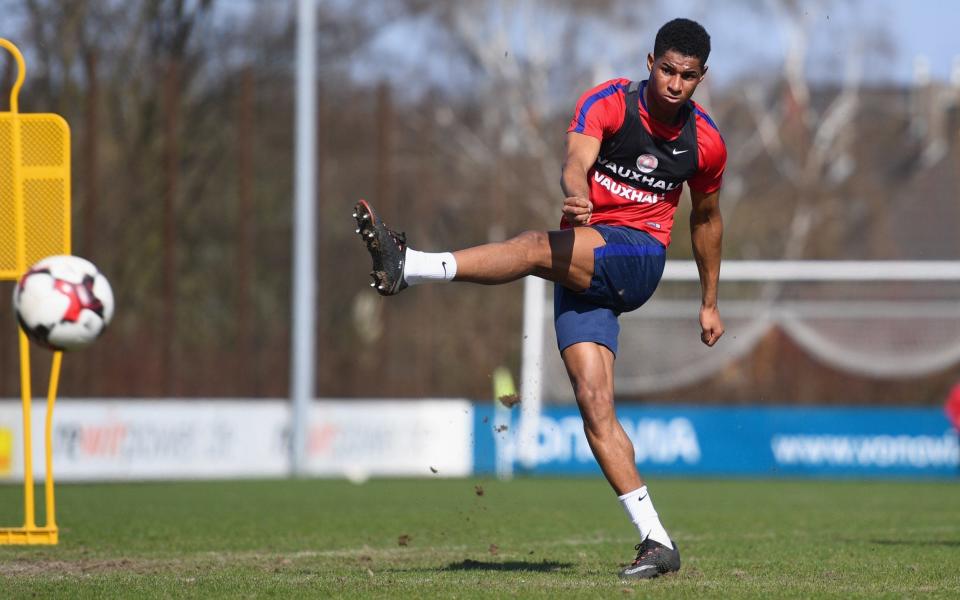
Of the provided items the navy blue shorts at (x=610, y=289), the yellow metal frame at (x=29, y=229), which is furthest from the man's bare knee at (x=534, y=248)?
the yellow metal frame at (x=29, y=229)

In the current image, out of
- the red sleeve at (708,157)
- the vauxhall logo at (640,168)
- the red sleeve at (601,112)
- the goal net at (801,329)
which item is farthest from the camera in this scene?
the goal net at (801,329)

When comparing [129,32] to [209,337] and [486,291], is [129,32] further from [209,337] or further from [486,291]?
[486,291]

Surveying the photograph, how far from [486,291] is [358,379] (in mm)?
3703

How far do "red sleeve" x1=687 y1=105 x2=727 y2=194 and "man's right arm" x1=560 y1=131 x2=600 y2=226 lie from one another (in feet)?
2.07

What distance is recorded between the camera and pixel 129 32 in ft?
89.7

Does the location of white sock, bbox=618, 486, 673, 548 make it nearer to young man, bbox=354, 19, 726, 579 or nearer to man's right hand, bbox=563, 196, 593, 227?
young man, bbox=354, 19, 726, 579

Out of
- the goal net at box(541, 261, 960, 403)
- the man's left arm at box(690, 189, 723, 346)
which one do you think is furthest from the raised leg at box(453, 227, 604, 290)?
the goal net at box(541, 261, 960, 403)

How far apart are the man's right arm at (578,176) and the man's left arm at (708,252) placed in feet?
2.90

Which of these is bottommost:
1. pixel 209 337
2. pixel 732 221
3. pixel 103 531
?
pixel 103 531

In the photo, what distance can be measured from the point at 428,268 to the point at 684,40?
1642 mm

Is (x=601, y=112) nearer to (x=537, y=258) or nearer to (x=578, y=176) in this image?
(x=578, y=176)

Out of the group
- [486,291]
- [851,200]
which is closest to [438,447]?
[486,291]

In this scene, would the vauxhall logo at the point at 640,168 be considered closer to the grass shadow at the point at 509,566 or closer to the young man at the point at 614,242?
the young man at the point at 614,242

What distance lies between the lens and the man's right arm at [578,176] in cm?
594
